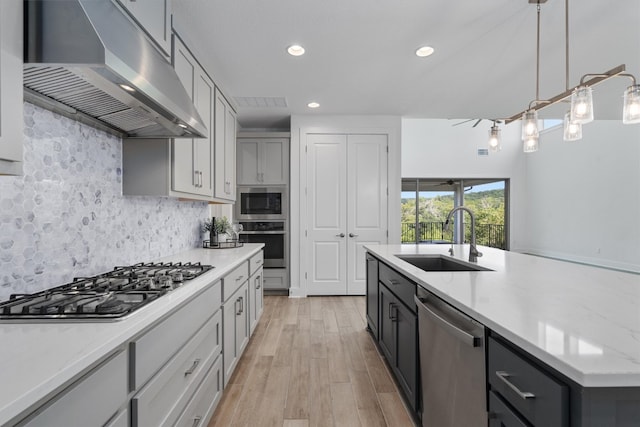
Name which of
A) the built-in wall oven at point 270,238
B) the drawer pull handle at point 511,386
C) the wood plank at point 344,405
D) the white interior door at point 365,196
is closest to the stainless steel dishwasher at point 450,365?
the drawer pull handle at point 511,386

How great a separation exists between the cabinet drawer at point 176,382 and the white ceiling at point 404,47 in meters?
2.13

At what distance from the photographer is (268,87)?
3.57 metres

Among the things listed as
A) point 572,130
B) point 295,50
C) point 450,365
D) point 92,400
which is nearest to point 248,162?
point 295,50

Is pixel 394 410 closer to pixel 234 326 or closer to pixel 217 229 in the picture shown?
pixel 234 326

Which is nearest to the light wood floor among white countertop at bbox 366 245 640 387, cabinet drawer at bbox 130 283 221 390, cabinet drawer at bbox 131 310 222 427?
cabinet drawer at bbox 131 310 222 427

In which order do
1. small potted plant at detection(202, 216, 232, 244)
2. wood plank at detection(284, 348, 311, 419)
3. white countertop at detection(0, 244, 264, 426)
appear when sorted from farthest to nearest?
small potted plant at detection(202, 216, 232, 244) → wood plank at detection(284, 348, 311, 419) → white countertop at detection(0, 244, 264, 426)

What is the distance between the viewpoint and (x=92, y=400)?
79cm

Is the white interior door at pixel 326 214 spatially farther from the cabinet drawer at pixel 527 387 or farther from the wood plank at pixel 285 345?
the cabinet drawer at pixel 527 387

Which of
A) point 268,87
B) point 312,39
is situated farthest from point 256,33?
point 268,87

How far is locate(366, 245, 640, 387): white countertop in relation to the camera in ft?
2.31

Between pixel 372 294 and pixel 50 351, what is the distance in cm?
Answer: 245

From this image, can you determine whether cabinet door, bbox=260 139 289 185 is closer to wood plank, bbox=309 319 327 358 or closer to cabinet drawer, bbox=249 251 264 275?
cabinet drawer, bbox=249 251 264 275

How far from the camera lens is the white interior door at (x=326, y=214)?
14.9 ft

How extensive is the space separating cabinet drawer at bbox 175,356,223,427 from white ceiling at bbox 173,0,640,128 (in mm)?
2349
